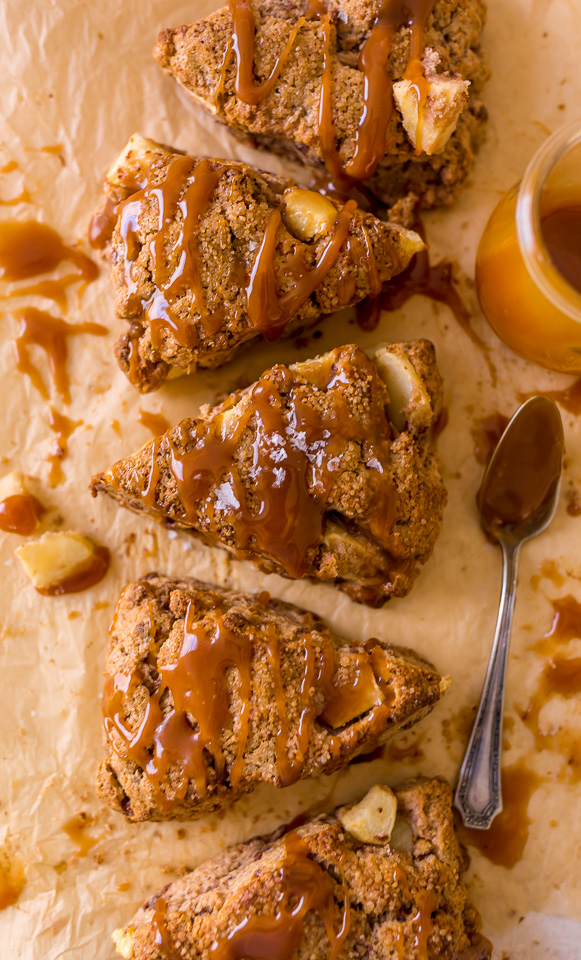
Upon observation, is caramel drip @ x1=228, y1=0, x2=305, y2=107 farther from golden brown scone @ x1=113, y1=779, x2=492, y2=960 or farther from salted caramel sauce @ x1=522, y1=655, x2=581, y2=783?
golden brown scone @ x1=113, y1=779, x2=492, y2=960

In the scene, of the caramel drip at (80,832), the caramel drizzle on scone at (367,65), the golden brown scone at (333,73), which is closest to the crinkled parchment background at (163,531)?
the caramel drip at (80,832)

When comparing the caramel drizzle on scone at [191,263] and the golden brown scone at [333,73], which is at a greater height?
the golden brown scone at [333,73]

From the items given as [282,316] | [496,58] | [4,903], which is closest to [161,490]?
[282,316]

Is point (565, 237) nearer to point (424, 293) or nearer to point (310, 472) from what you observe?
point (424, 293)

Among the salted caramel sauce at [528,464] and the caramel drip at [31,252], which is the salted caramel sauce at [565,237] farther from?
the caramel drip at [31,252]

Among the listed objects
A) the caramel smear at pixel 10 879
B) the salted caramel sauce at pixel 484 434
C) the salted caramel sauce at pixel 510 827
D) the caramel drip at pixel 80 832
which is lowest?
the caramel smear at pixel 10 879

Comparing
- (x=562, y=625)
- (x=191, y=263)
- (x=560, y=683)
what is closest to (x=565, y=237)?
(x=191, y=263)
